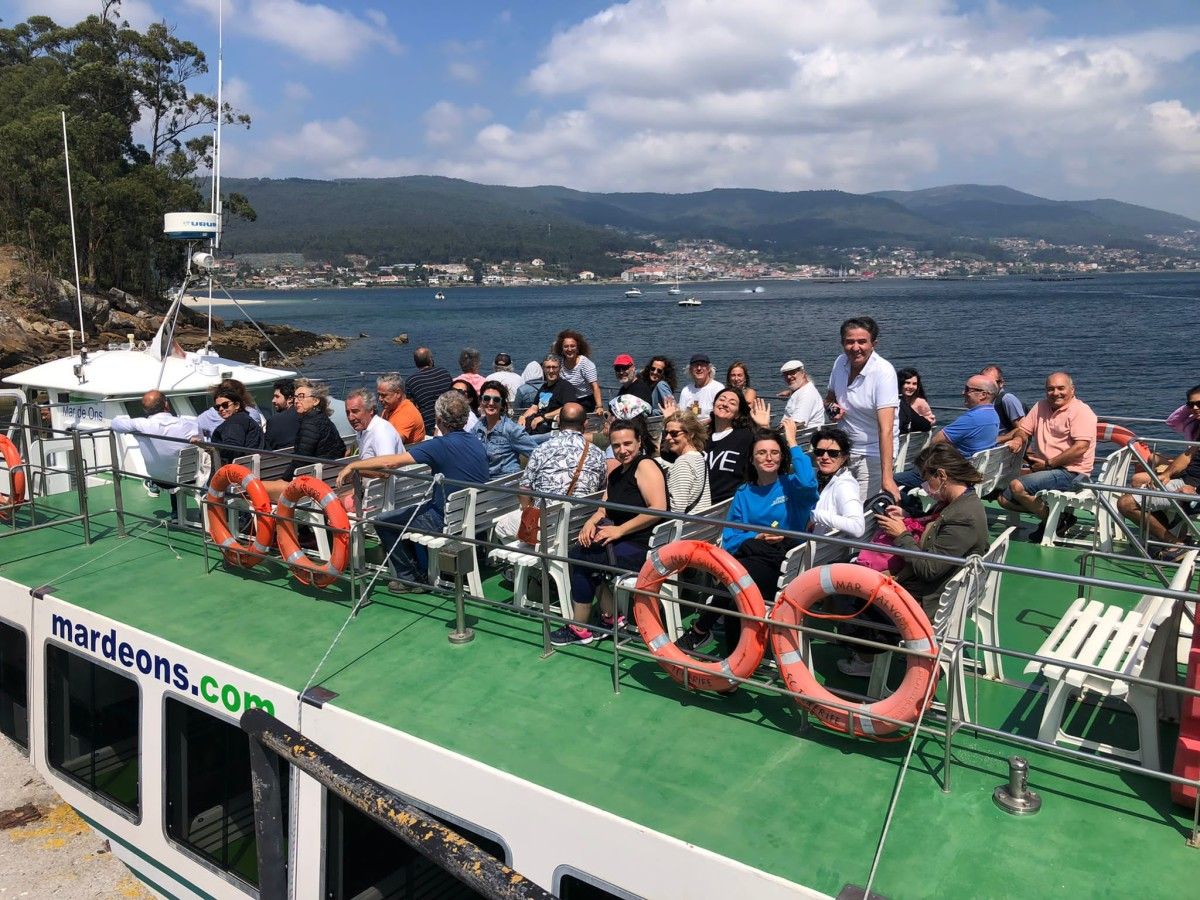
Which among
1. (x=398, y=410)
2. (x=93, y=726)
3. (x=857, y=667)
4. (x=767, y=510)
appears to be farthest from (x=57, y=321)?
(x=857, y=667)

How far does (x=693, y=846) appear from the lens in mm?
3369

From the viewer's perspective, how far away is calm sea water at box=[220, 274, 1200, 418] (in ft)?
135

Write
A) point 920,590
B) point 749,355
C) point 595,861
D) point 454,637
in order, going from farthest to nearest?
1. point 749,355
2. point 454,637
3. point 920,590
4. point 595,861

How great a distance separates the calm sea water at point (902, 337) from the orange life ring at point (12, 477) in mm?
4063

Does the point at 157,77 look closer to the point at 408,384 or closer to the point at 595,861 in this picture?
the point at 408,384

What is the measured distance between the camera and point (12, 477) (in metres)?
7.96

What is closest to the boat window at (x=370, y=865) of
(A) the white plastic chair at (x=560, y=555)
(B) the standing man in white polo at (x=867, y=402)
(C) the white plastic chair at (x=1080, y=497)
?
(A) the white plastic chair at (x=560, y=555)

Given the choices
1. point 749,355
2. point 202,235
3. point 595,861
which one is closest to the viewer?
point 595,861

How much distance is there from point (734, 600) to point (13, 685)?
Result: 6145 mm

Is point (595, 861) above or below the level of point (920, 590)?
below

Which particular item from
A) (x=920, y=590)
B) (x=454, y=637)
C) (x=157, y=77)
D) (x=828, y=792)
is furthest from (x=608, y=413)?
(x=157, y=77)

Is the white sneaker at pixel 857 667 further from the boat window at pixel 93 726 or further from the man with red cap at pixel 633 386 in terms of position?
the man with red cap at pixel 633 386

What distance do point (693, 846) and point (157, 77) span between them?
5880 cm

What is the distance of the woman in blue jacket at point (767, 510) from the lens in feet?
15.9
